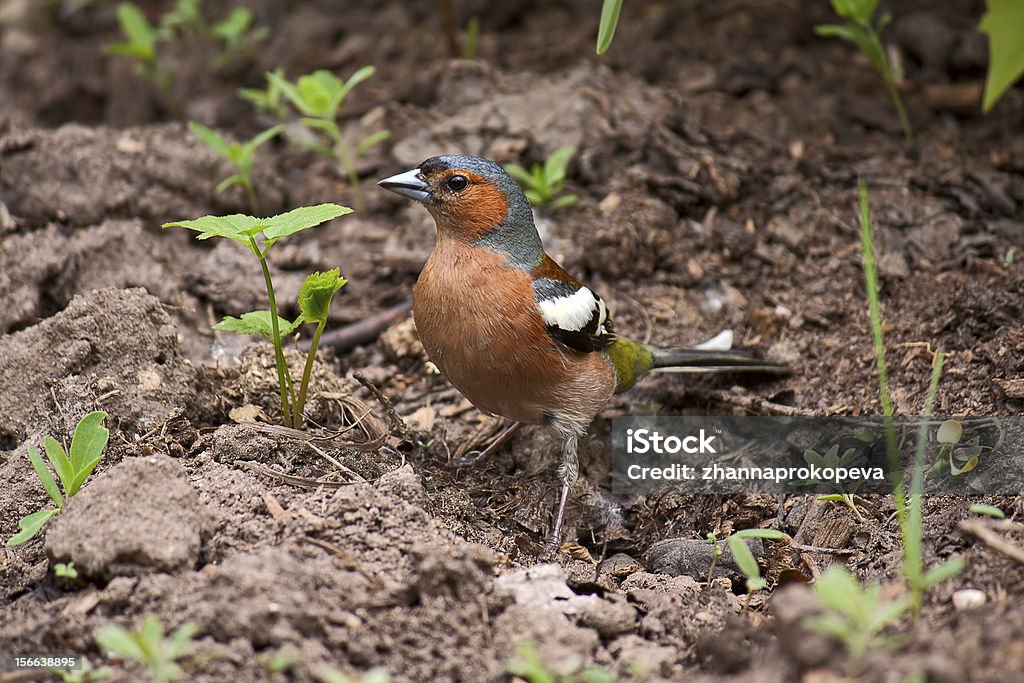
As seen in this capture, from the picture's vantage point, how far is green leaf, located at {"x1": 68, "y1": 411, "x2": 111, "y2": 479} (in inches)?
130

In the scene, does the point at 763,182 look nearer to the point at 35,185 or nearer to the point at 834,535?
the point at 834,535

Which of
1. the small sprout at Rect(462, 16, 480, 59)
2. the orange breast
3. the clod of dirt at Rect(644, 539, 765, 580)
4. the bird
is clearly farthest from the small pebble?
the small sprout at Rect(462, 16, 480, 59)

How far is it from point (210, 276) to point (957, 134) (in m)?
4.68

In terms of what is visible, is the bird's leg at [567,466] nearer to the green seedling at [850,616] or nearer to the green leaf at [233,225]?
the green leaf at [233,225]

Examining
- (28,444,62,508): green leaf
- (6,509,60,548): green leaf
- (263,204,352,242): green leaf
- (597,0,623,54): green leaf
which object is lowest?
(6,509,60,548): green leaf

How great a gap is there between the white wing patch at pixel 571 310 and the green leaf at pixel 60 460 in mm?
2031

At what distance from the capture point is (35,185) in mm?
5578

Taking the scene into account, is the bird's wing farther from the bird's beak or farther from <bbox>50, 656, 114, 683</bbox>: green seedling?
<bbox>50, 656, 114, 683</bbox>: green seedling

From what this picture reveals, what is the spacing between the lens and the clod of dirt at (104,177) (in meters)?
5.51

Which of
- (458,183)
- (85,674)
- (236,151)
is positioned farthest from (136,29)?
(85,674)

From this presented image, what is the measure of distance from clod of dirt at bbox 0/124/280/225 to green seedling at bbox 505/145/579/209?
5.26 ft

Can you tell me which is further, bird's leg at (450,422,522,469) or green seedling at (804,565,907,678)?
bird's leg at (450,422,522,469)

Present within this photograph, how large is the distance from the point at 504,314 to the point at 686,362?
124cm

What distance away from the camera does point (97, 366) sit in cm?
426
